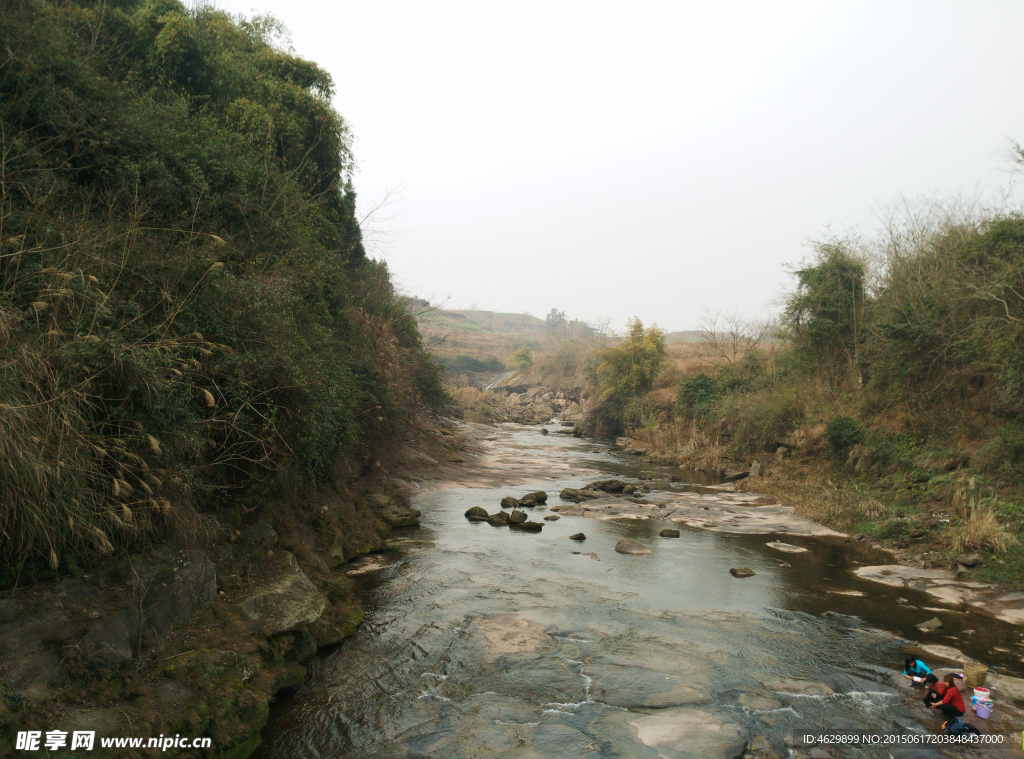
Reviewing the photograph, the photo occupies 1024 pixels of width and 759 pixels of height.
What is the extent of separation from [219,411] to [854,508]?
16956 millimetres

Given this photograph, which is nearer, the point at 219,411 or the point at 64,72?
the point at 219,411

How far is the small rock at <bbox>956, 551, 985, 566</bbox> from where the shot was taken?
12352 mm

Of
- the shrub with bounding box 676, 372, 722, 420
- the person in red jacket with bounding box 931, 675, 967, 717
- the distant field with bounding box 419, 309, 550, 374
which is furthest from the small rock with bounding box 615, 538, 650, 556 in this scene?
the distant field with bounding box 419, 309, 550, 374

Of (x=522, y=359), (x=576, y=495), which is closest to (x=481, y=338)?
(x=522, y=359)

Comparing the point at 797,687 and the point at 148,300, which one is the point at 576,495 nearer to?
the point at 797,687

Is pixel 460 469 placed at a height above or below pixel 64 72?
below

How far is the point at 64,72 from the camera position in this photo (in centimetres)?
952

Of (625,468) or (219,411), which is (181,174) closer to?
(219,411)

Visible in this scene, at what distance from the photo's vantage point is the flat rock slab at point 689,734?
20.6ft

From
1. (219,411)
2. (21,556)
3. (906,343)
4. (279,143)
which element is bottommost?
(21,556)

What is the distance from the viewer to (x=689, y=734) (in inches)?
261

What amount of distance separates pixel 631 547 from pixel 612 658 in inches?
253

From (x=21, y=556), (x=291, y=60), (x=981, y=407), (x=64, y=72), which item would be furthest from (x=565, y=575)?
(x=291, y=60)

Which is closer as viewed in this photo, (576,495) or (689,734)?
(689,734)
